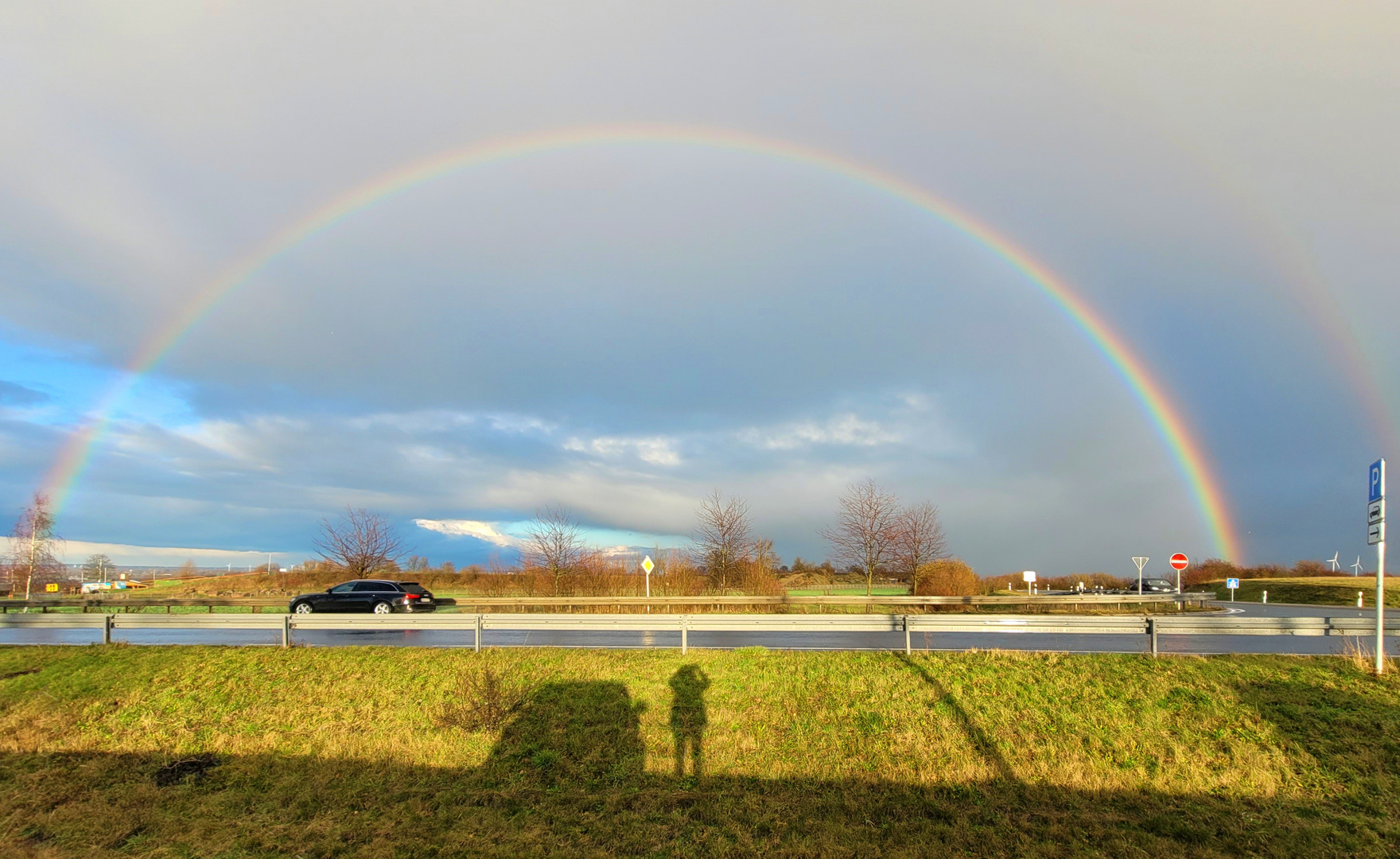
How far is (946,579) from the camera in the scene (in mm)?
39844

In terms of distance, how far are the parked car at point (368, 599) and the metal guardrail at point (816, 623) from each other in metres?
11.4

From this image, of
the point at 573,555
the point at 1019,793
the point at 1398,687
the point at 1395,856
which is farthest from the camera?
the point at 573,555

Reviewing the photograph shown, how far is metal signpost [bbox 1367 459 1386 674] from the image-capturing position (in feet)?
39.0

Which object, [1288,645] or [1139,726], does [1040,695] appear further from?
[1288,645]

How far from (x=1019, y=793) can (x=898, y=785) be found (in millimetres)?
1391

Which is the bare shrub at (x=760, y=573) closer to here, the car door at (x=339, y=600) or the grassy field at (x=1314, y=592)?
the car door at (x=339, y=600)

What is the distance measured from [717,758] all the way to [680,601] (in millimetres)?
18329

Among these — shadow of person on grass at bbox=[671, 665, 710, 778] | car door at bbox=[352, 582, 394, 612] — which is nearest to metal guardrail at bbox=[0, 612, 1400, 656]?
shadow of person on grass at bbox=[671, 665, 710, 778]

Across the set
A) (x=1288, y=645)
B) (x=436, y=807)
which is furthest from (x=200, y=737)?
(x=1288, y=645)

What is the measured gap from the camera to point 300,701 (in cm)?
1285

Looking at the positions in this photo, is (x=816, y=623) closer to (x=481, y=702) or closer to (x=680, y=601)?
(x=481, y=702)

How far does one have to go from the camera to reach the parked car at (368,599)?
27.9m

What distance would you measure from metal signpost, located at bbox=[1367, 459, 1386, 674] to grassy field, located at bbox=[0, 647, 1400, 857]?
0.65 m

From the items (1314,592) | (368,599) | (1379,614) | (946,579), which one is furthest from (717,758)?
(1314,592)
